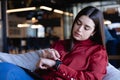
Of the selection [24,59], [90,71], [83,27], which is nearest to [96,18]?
[83,27]

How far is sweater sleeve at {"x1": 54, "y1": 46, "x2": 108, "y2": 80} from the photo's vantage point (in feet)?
4.96

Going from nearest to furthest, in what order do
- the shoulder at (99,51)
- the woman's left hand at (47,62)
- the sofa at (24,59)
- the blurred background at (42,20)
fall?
1. the woman's left hand at (47,62)
2. the shoulder at (99,51)
3. the sofa at (24,59)
4. the blurred background at (42,20)

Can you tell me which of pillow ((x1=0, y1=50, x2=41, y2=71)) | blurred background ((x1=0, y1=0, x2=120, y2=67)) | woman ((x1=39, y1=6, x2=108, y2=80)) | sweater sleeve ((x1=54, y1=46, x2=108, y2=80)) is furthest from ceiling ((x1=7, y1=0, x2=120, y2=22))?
sweater sleeve ((x1=54, y1=46, x2=108, y2=80))

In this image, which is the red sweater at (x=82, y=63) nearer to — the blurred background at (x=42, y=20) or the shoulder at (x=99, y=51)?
the shoulder at (x=99, y=51)

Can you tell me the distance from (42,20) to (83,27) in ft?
23.2

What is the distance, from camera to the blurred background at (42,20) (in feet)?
22.8

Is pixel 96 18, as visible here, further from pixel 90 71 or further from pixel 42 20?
pixel 42 20

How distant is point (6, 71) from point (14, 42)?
18.6 ft

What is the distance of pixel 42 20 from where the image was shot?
343 inches

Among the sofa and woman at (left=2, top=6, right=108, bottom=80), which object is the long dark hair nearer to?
woman at (left=2, top=6, right=108, bottom=80)

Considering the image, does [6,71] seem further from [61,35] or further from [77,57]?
[61,35]

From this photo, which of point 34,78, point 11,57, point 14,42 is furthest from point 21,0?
point 34,78

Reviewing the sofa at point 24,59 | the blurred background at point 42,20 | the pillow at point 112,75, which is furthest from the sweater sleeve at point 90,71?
the blurred background at point 42,20

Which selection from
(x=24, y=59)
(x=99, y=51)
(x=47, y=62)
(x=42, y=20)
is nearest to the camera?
(x=47, y=62)
